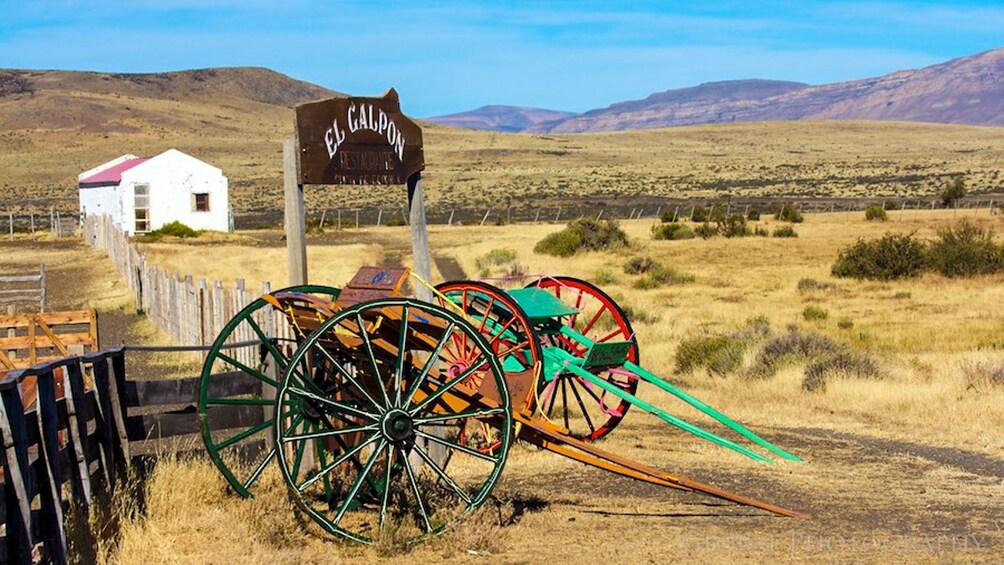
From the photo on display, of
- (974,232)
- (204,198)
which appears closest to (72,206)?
(204,198)

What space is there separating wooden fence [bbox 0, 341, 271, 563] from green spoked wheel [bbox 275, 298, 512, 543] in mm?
645

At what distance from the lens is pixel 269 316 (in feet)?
38.3

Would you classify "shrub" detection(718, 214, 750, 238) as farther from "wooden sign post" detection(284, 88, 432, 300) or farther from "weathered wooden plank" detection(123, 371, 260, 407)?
"weathered wooden plank" detection(123, 371, 260, 407)

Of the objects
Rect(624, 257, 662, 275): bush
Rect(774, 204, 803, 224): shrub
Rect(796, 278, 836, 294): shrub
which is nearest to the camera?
Rect(796, 278, 836, 294): shrub

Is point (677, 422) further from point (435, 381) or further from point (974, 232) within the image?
point (974, 232)

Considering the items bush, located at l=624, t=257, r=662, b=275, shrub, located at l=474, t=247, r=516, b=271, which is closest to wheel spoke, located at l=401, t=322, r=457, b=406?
shrub, located at l=474, t=247, r=516, b=271

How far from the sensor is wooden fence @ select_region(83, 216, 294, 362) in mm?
12708

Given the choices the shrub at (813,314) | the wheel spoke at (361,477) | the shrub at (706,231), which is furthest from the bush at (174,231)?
the wheel spoke at (361,477)

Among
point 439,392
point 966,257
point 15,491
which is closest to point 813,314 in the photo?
point 966,257

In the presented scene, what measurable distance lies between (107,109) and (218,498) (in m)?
161

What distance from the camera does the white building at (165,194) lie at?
42.8m

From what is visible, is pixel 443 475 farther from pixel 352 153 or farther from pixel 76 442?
pixel 352 153

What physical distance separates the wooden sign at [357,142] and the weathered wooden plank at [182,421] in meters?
1.60

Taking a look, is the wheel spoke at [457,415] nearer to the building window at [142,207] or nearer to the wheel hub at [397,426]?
the wheel hub at [397,426]
